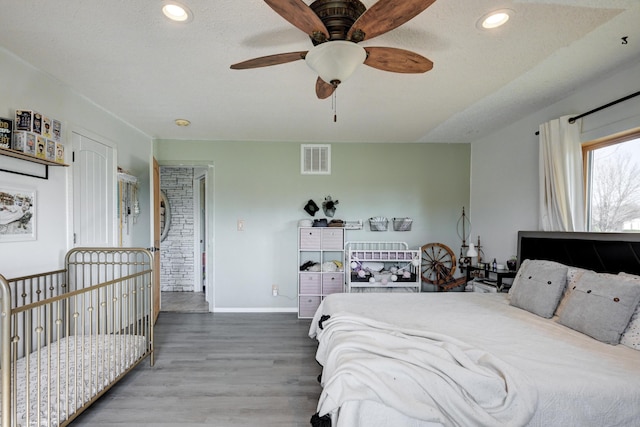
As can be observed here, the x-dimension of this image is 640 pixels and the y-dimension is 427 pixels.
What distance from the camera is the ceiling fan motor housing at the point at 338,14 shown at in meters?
1.43

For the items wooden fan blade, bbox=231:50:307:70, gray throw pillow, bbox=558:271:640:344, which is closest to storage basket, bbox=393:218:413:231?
gray throw pillow, bbox=558:271:640:344

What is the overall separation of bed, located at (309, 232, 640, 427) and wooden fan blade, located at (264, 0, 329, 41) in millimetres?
1628

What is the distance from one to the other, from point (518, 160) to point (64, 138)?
4660mm

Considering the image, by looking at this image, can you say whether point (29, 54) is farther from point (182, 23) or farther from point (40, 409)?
point (40, 409)

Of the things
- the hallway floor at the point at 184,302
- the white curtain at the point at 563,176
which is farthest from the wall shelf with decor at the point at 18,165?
the white curtain at the point at 563,176

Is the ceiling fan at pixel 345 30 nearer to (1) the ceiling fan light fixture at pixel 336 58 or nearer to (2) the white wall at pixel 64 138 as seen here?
(1) the ceiling fan light fixture at pixel 336 58

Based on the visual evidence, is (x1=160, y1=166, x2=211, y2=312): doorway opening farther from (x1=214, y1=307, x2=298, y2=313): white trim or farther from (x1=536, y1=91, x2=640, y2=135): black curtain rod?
(x1=536, y1=91, x2=640, y2=135): black curtain rod

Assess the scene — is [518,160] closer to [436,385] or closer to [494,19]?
[494,19]

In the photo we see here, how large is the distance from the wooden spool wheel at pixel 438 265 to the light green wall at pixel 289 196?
5.4 inches

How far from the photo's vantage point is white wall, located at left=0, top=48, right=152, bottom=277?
2.07 m

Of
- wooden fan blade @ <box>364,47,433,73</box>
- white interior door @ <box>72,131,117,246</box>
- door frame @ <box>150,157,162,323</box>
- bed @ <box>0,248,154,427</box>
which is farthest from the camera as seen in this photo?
door frame @ <box>150,157,162,323</box>

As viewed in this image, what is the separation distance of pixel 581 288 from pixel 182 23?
122 inches

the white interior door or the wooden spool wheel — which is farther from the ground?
the white interior door

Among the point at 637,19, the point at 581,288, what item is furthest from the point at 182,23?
the point at 581,288
